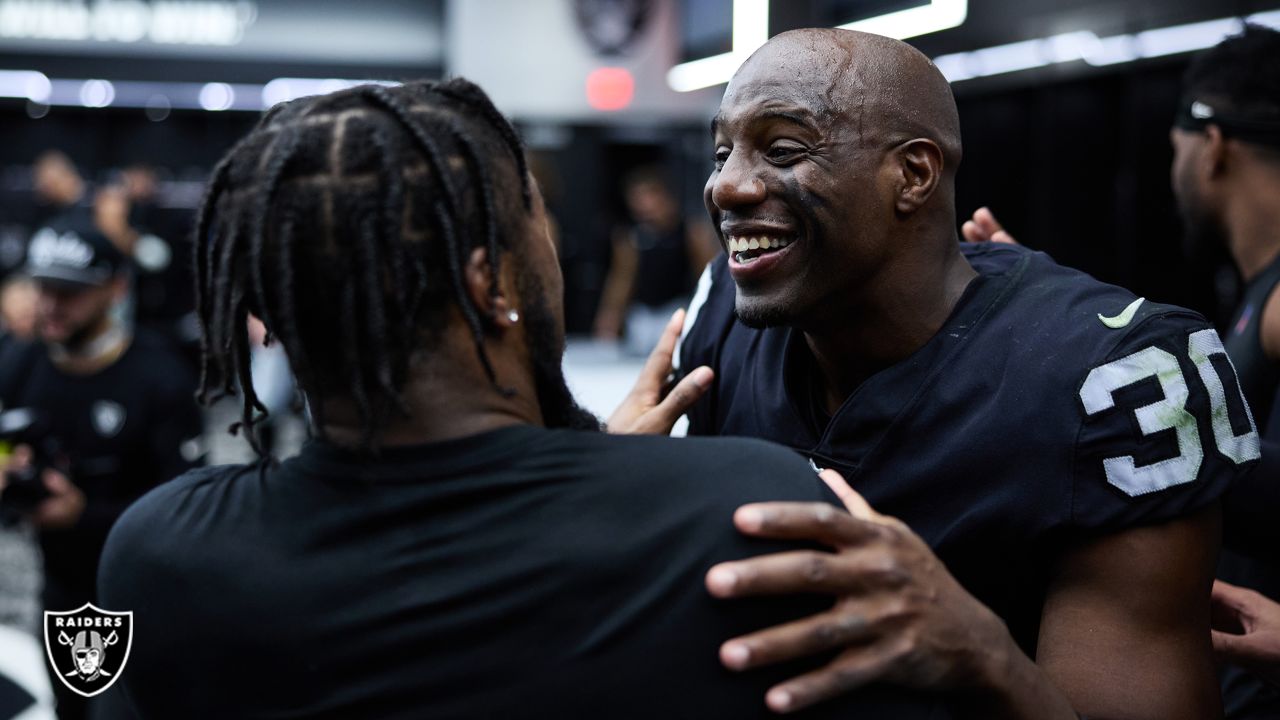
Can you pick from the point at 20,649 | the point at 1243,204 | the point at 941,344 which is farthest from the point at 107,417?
the point at 1243,204

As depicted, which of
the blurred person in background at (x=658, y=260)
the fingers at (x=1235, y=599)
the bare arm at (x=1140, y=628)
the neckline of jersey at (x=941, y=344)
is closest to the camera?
the bare arm at (x=1140, y=628)

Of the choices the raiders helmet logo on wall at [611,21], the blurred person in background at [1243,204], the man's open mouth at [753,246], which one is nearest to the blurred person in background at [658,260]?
the raiders helmet logo on wall at [611,21]

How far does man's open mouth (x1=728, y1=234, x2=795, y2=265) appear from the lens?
67.4 inches

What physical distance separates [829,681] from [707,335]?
100 cm

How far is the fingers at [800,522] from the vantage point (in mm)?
1064

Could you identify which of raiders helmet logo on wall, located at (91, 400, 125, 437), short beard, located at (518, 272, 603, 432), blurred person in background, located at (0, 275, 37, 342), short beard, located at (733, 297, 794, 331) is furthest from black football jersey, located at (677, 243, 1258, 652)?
blurred person in background, located at (0, 275, 37, 342)

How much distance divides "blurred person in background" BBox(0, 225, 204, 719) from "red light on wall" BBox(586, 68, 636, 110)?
7375mm

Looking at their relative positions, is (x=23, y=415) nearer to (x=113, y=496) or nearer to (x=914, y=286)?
(x=113, y=496)

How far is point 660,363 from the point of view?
1.92 metres

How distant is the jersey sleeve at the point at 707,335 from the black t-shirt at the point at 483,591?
A: 0.80 meters

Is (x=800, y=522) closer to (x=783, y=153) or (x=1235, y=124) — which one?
(x=783, y=153)

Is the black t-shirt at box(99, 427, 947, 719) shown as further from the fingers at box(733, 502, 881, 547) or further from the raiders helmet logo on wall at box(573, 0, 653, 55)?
the raiders helmet logo on wall at box(573, 0, 653, 55)

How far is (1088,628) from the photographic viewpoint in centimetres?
141

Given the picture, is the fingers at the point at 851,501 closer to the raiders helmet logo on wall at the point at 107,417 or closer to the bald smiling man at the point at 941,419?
the bald smiling man at the point at 941,419
